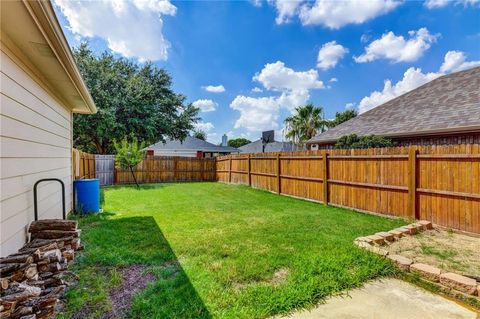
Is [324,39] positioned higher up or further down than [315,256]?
higher up

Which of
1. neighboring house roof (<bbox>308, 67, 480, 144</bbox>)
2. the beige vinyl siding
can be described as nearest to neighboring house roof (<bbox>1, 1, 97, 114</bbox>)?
the beige vinyl siding

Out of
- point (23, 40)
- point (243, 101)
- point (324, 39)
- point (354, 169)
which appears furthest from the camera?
point (243, 101)

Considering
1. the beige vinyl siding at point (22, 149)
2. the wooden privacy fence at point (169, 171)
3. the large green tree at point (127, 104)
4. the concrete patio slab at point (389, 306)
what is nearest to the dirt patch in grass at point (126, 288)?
the beige vinyl siding at point (22, 149)

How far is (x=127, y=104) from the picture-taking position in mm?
16016

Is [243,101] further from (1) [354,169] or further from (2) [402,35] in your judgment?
(1) [354,169]

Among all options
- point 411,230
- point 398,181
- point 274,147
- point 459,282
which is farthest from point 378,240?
point 274,147

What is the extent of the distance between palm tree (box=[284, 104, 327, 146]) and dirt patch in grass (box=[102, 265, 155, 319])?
23.6m

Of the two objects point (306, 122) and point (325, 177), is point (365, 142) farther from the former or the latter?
point (306, 122)

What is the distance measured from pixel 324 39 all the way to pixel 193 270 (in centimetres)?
1167

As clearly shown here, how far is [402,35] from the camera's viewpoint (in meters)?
9.80

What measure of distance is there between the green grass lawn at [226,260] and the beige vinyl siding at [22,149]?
0.84 m

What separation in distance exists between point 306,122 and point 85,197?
22751 mm

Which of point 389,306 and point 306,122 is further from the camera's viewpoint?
point 306,122

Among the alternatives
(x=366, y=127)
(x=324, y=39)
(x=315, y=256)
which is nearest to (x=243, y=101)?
(x=324, y=39)
